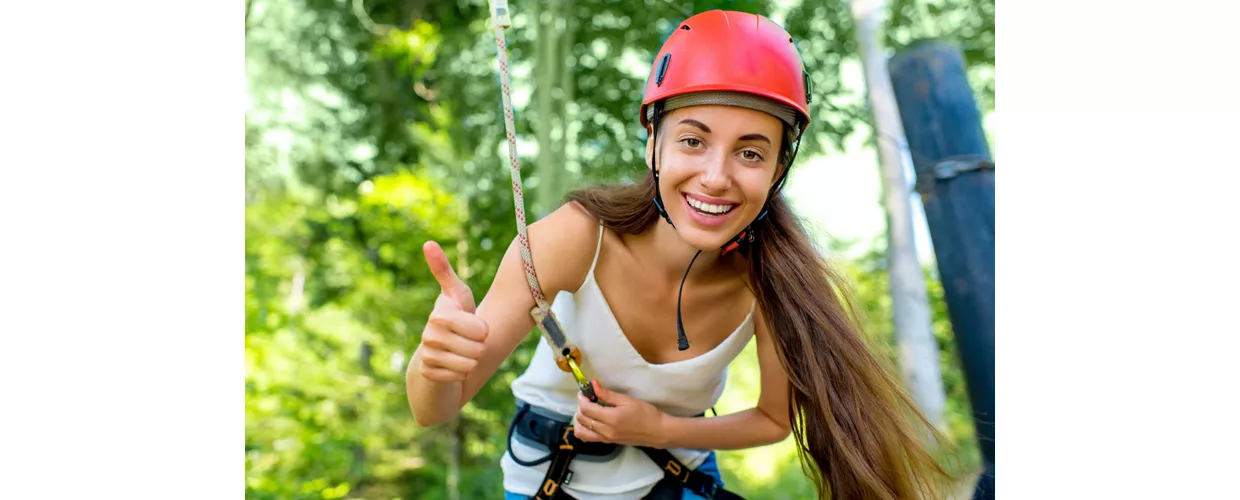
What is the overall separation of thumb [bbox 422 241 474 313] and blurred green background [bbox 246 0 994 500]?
1.94 metres

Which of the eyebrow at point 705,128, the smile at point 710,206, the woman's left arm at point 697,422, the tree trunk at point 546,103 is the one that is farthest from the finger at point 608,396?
the tree trunk at point 546,103

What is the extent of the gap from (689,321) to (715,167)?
1.65ft

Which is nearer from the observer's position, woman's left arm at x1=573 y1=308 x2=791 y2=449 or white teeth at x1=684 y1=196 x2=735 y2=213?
white teeth at x1=684 y1=196 x2=735 y2=213

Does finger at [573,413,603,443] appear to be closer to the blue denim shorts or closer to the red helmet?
the blue denim shorts

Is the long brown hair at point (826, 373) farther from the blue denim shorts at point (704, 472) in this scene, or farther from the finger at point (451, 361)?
the finger at point (451, 361)

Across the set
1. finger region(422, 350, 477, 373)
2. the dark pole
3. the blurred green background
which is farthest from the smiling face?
the dark pole

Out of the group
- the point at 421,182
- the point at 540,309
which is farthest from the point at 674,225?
the point at 421,182

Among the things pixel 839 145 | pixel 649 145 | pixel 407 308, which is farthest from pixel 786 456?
pixel 649 145

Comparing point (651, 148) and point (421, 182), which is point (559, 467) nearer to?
point (651, 148)

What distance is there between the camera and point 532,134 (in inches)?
211

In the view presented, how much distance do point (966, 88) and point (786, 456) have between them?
204 inches

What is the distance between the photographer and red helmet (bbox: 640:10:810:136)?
5.89 feet
